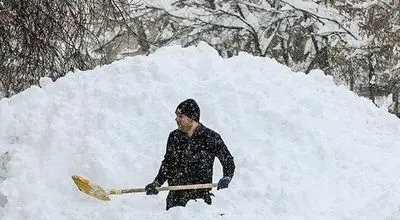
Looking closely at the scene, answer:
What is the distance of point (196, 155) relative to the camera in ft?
19.5

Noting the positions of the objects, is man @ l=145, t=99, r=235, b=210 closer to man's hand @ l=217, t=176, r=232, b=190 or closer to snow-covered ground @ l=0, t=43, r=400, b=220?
man's hand @ l=217, t=176, r=232, b=190

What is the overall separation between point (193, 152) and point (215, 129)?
2648 mm

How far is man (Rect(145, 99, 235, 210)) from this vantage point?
5883mm

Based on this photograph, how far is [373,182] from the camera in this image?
26.1 ft

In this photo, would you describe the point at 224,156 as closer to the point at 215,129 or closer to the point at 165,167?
the point at 165,167

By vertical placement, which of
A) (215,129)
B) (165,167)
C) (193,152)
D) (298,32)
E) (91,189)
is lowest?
(91,189)

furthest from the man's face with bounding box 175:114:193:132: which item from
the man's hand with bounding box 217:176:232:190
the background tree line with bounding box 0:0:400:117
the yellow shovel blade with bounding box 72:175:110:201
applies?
the background tree line with bounding box 0:0:400:117

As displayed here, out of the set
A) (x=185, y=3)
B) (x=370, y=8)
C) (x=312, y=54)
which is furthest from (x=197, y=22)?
(x=370, y=8)

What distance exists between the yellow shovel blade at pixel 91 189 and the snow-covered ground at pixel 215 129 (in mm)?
164

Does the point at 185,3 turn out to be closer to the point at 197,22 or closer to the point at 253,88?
the point at 197,22

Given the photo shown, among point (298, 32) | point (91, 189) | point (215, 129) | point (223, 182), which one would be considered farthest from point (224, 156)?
point (298, 32)

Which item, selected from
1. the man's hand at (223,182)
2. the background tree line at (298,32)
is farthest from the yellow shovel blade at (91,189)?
the background tree line at (298,32)

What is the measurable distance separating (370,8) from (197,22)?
4.31 metres

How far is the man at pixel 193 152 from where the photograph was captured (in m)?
5.88
